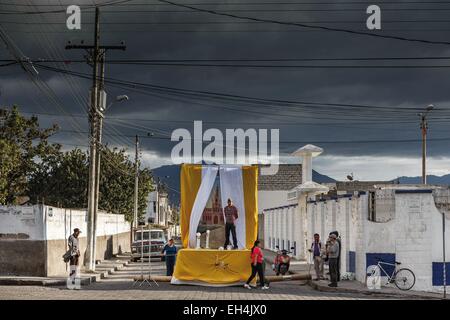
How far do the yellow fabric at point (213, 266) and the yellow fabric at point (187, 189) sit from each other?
99cm

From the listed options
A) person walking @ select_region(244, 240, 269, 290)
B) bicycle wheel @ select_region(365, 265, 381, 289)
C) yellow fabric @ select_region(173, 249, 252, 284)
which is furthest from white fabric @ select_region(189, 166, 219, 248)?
bicycle wheel @ select_region(365, 265, 381, 289)

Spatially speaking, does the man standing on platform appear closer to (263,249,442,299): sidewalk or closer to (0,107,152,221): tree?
(263,249,442,299): sidewalk

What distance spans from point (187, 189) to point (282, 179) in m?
60.3

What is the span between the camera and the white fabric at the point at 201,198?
2917cm

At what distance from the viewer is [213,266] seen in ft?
93.0

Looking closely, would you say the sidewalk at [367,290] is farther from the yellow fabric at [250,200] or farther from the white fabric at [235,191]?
the white fabric at [235,191]

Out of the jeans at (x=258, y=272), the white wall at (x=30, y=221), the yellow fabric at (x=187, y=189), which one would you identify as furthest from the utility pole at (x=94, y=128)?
the jeans at (x=258, y=272)

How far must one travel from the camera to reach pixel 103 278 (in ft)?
109

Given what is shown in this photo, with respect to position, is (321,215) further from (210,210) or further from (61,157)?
(61,157)

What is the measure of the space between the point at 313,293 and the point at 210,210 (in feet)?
18.0

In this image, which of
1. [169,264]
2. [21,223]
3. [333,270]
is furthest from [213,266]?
[21,223]

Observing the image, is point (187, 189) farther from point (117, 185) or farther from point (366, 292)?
point (117, 185)

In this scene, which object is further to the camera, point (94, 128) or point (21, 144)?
point (21, 144)
